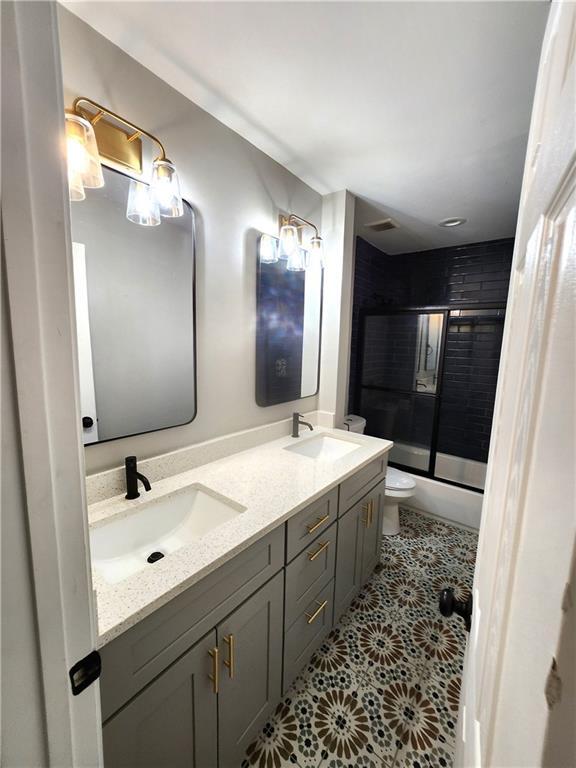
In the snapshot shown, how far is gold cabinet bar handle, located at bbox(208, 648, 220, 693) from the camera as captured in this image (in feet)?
2.68

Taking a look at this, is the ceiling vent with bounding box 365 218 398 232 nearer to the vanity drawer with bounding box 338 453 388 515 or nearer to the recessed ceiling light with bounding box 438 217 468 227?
the recessed ceiling light with bounding box 438 217 468 227

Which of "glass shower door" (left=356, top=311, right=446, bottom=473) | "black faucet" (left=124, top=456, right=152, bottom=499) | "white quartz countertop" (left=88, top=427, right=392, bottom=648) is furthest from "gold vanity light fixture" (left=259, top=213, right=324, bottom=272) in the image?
"glass shower door" (left=356, top=311, right=446, bottom=473)

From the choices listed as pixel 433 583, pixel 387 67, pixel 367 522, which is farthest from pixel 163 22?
pixel 433 583

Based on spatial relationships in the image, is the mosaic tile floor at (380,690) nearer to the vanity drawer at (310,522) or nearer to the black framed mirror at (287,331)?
the vanity drawer at (310,522)

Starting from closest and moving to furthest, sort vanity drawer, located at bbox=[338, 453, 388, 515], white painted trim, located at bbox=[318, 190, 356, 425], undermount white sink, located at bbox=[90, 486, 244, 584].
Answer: undermount white sink, located at bbox=[90, 486, 244, 584]
vanity drawer, located at bbox=[338, 453, 388, 515]
white painted trim, located at bbox=[318, 190, 356, 425]

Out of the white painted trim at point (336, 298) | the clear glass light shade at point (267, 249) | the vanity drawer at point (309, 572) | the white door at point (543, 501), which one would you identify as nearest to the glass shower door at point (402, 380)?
the white painted trim at point (336, 298)

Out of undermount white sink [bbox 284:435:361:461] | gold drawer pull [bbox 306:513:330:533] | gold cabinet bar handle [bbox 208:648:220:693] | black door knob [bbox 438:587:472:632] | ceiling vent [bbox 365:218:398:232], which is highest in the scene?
ceiling vent [bbox 365:218:398:232]

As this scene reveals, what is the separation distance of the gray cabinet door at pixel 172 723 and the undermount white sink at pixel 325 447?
1.09 metres

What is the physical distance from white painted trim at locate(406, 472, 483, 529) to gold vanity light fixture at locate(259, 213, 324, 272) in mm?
2074

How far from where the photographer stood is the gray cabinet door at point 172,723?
2.16 ft

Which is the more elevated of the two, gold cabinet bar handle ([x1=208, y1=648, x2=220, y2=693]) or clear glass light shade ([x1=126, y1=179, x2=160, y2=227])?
clear glass light shade ([x1=126, y1=179, x2=160, y2=227])

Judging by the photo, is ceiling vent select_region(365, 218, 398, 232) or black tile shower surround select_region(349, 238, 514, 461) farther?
black tile shower surround select_region(349, 238, 514, 461)

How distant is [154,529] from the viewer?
1087 millimetres

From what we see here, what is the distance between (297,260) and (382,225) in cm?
114
